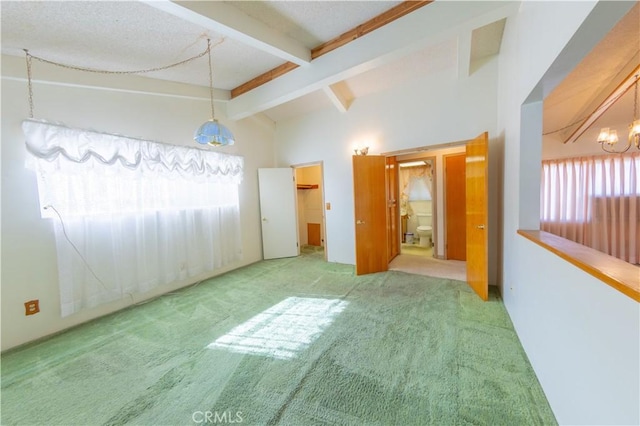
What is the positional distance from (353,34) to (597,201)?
5.02 m

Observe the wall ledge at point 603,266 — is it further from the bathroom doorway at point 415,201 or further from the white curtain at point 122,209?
the bathroom doorway at point 415,201

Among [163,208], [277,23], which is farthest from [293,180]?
[277,23]

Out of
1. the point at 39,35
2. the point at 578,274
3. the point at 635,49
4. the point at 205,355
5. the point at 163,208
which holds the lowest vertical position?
the point at 205,355

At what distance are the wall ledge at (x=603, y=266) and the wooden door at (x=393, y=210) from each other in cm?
277

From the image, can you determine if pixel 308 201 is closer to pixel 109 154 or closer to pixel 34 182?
pixel 109 154

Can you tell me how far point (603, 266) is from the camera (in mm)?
987

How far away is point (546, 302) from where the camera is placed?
1.44 meters

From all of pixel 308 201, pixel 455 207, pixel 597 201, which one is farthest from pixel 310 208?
pixel 597 201

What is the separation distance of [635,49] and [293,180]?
4.41 meters

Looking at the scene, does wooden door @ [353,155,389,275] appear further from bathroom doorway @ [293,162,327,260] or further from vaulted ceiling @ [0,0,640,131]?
bathroom doorway @ [293,162,327,260]

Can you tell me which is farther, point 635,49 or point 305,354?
point 635,49

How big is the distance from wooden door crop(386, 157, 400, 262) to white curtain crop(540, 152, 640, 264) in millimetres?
2809

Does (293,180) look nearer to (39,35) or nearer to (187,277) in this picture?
(187,277)

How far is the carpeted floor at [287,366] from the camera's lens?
1.36 m
